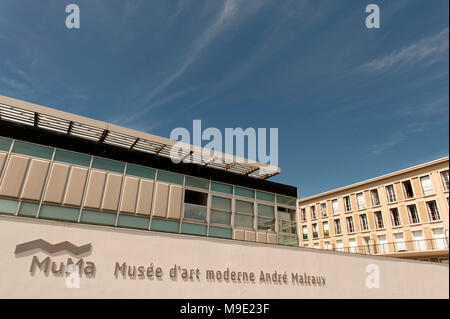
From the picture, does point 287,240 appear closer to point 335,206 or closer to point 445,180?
point 445,180

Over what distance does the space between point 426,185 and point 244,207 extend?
29.6 meters

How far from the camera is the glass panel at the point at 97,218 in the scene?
33.4 ft

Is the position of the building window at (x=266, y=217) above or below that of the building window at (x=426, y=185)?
below

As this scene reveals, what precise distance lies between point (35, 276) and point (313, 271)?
926cm

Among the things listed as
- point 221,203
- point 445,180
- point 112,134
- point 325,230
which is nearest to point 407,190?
point 445,180

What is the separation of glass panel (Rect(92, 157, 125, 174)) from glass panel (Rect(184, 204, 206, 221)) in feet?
10.2

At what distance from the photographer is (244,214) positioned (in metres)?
13.9

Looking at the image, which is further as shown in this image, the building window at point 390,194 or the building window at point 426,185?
the building window at point 390,194

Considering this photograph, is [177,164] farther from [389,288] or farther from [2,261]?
[389,288]

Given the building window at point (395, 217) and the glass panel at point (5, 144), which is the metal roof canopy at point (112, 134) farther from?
the building window at point (395, 217)

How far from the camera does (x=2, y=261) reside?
22.8 feet

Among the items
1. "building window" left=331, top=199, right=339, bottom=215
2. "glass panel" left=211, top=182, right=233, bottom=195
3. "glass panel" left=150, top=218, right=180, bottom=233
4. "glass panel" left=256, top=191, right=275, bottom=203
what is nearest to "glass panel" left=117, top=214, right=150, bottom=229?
"glass panel" left=150, top=218, right=180, bottom=233

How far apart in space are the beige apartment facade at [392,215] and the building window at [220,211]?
16050 millimetres

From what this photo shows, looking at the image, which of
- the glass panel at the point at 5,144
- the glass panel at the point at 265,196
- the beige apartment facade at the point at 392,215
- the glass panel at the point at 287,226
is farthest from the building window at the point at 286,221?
the beige apartment facade at the point at 392,215
